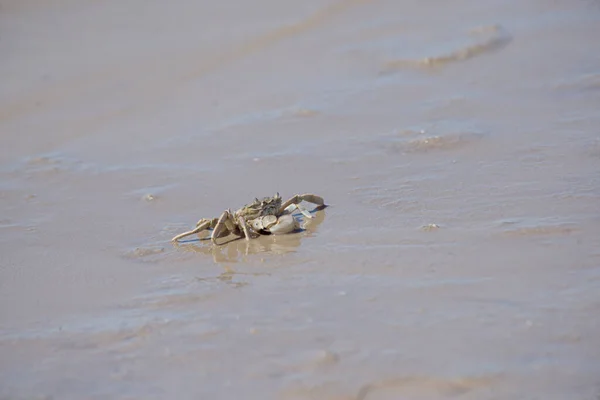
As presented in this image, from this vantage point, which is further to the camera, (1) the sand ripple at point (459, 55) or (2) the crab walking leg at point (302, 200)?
(1) the sand ripple at point (459, 55)

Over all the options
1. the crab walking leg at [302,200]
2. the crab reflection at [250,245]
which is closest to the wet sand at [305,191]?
the crab reflection at [250,245]

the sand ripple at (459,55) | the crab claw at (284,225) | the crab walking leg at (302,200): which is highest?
the sand ripple at (459,55)

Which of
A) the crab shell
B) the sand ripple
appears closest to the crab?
the crab shell

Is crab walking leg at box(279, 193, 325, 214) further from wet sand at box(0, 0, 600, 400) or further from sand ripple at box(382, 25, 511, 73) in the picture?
sand ripple at box(382, 25, 511, 73)

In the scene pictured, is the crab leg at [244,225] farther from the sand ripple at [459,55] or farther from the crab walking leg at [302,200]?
the sand ripple at [459,55]

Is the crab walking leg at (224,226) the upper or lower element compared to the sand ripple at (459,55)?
lower

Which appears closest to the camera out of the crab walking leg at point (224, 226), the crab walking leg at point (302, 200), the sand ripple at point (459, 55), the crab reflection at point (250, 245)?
the crab reflection at point (250, 245)

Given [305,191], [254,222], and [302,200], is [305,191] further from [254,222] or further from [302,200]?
[254,222]

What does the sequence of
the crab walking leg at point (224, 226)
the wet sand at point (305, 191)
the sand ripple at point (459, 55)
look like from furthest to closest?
the sand ripple at point (459, 55), the crab walking leg at point (224, 226), the wet sand at point (305, 191)
